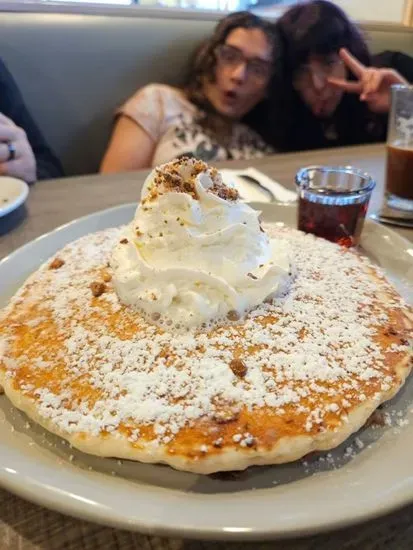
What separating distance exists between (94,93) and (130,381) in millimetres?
1989

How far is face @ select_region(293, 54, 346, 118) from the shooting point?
2416 millimetres

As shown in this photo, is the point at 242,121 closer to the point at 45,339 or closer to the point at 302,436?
the point at 45,339

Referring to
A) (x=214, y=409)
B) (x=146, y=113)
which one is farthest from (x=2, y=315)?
(x=146, y=113)

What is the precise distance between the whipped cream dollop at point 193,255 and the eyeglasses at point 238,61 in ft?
5.21

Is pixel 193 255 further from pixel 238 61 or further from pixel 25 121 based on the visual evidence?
pixel 238 61

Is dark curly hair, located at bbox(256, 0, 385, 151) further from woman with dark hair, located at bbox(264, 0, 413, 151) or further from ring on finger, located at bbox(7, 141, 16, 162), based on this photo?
ring on finger, located at bbox(7, 141, 16, 162)

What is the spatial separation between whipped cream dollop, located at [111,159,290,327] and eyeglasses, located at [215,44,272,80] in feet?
5.21

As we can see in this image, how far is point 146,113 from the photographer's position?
87.2 inches

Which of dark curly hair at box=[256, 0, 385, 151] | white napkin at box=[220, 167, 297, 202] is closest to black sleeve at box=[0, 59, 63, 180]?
white napkin at box=[220, 167, 297, 202]

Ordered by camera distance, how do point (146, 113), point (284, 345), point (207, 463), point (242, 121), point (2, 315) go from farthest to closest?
point (242, 121) → point (146, 113) → point (2, 315) → point (284, 345) → point (207, 463)

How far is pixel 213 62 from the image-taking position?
7.57 ft

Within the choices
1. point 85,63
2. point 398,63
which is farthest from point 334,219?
point 398,63

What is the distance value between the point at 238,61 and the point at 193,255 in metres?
1.73

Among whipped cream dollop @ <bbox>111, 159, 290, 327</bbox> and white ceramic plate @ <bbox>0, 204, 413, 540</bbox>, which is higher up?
whipped cream dollop @ <bbox>111, 159, 290, 327</bbox>
